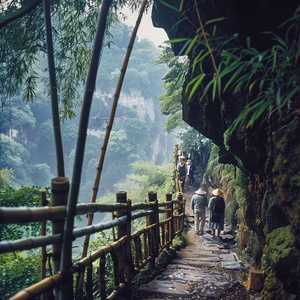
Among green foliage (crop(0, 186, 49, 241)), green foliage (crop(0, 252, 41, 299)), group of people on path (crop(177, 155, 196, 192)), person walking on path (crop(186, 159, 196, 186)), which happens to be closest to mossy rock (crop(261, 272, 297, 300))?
green foliage (crop(0, 252, 41, 299))

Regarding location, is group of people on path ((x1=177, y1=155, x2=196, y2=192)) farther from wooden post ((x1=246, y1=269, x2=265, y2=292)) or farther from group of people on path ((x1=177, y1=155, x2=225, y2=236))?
wooden post ((x1=246, y1=269, x2=265, y2=292))

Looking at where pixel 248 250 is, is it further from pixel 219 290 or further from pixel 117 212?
pixel 117 212

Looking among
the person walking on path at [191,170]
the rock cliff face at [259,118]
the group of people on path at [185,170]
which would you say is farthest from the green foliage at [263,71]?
the person walking on path at [191,170]

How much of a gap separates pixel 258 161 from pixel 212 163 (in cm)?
884

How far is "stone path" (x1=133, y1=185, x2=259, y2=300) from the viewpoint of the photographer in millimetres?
3557

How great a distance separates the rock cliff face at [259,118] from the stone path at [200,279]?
673 millimetres

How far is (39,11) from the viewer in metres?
5.14

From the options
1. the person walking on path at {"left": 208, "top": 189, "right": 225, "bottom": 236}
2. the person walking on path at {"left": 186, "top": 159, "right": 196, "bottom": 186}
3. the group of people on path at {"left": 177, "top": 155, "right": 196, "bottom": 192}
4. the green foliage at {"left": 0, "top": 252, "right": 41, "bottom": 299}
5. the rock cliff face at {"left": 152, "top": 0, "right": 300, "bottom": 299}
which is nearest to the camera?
the rock cliff face at {"left": 152, "top": 0, "right": 300, "bottom": 299}

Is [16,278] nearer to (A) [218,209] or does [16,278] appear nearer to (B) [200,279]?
(B) [200,279]

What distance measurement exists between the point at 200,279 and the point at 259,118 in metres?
2.14

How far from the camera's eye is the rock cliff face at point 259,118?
184cm

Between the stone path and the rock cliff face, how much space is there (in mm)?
673

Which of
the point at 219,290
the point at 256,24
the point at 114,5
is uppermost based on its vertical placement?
the point at 114,5

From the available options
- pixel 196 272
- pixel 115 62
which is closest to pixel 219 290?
pixel 196 272
